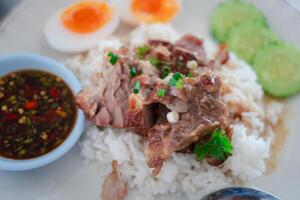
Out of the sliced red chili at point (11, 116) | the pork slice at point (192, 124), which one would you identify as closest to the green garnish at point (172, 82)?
the pork slice at point (192, 124)

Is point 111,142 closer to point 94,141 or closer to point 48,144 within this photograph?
point 94,141

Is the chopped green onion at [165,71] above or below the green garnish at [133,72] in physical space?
above

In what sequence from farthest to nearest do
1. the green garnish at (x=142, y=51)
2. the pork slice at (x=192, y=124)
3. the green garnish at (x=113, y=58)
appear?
the green garnish at (x=142, y=51), the green garnish at (x=113, y=58), the pork slice at (x=192, y=124)

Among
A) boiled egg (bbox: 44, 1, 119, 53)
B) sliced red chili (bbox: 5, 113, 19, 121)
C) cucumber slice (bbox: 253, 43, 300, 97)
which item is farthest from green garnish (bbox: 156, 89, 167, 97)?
cucumber slice (bbox: 253, 43, 300, 97)

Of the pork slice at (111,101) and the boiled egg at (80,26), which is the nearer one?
the pork slice at (111,101)

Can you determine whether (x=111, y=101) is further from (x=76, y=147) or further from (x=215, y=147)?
(x=215, y=147)

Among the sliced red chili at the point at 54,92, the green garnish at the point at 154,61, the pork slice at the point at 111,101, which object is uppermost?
the green garnish at the point at 154,61

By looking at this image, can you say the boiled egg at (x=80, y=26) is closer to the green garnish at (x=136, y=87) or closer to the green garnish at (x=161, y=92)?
the green garnish at (x=136, y=87)
